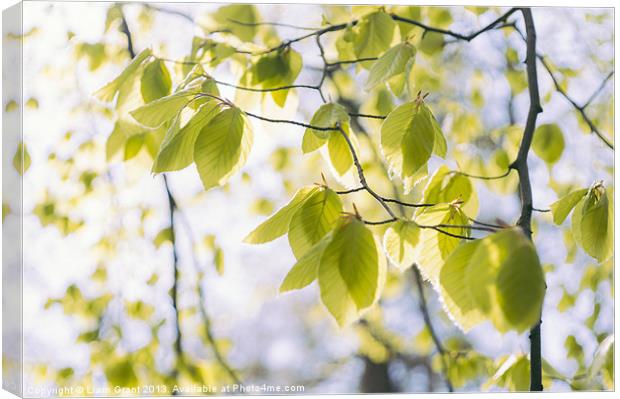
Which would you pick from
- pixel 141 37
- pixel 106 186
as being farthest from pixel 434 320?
pixel 141 37

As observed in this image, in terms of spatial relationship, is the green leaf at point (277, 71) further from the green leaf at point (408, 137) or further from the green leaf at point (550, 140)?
the green leaf at point (550, 140)

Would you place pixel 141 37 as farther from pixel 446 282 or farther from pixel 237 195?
pixel 446 282

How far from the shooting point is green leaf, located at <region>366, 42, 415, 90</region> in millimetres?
588

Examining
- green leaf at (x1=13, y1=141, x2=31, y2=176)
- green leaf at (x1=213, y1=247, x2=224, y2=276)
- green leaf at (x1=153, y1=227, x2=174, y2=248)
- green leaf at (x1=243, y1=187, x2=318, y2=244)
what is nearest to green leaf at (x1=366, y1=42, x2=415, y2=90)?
green leaf at (x1=243, y1=187, x2=318, y2=244)

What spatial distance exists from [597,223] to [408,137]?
0.18 metres

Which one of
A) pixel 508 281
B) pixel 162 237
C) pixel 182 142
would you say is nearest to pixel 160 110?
pixel 182 142

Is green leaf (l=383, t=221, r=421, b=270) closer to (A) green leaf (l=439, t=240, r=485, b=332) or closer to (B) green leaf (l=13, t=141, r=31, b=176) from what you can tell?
(A) green leaf (l=439, t=240, r=485, b=332)

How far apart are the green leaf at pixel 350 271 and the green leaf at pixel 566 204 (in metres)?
0.27

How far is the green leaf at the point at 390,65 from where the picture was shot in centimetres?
59

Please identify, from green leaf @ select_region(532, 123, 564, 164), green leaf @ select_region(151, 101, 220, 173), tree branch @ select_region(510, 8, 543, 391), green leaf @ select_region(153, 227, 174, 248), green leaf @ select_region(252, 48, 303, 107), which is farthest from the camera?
green leaf @ select_region(153, 227, 174, 248)

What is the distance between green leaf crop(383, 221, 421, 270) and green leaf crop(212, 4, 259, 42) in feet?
1.95

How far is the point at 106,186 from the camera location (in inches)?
82.1

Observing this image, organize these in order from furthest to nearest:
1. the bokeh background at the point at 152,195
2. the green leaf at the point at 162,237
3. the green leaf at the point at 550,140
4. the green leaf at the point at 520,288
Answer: the green leaf at the point at 162,237 < the bokeh background at the point at 152,195 < the green leaf at the point at 550,140 < the green leaf at the point at 520,288

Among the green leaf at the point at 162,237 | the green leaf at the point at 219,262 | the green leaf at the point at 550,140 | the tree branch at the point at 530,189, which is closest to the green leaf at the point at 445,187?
the tree branch at the point at 530,189
